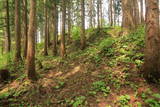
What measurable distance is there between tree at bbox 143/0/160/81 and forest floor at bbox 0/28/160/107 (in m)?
0.46

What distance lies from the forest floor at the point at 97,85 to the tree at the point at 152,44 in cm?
46

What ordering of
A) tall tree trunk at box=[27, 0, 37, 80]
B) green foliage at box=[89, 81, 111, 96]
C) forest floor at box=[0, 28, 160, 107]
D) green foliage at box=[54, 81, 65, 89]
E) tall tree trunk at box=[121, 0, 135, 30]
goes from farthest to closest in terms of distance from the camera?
tall tree trunk at box=[121, 0, 135, 30] < tall tree trunk at box=[27, 0, 37, 80] < green foliage at box=[54, 81, 65, 89] < green foliage at box=[89, 81, 111, 96] < forest floor at box=[0, 28, 160, 107]

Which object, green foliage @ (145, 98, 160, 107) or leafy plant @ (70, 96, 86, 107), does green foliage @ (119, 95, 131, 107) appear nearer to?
green foliage @ (145, 98, 160, 107)

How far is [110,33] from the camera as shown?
17.5 metres

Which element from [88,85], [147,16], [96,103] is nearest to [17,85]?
[88,85]

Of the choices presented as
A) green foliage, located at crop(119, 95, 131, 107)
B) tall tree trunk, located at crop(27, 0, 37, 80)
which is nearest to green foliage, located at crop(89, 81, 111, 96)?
A: green foliage, located at crop(119, 95, 131, 107)

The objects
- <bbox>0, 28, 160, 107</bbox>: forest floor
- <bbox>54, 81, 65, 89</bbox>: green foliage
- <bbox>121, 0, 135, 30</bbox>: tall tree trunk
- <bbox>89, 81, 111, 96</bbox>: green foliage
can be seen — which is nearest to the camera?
<bbox>0, 28, 160, 107</bbox>: forest floor

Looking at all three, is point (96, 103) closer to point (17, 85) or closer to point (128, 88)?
point (128, 88)

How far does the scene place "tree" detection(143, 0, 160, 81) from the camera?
18.1 feet

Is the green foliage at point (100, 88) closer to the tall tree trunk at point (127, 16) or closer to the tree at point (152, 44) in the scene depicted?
the tree at point (152, 44)

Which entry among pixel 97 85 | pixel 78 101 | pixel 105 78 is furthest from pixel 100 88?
pixel 78 101

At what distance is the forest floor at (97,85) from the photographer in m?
5.42

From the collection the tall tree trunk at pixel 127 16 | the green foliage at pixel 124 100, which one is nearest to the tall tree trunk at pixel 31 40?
the green foliage at pixel 124 100

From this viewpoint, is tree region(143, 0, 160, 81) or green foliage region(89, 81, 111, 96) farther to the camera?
green foliage region(89, 81, 111, 96)
